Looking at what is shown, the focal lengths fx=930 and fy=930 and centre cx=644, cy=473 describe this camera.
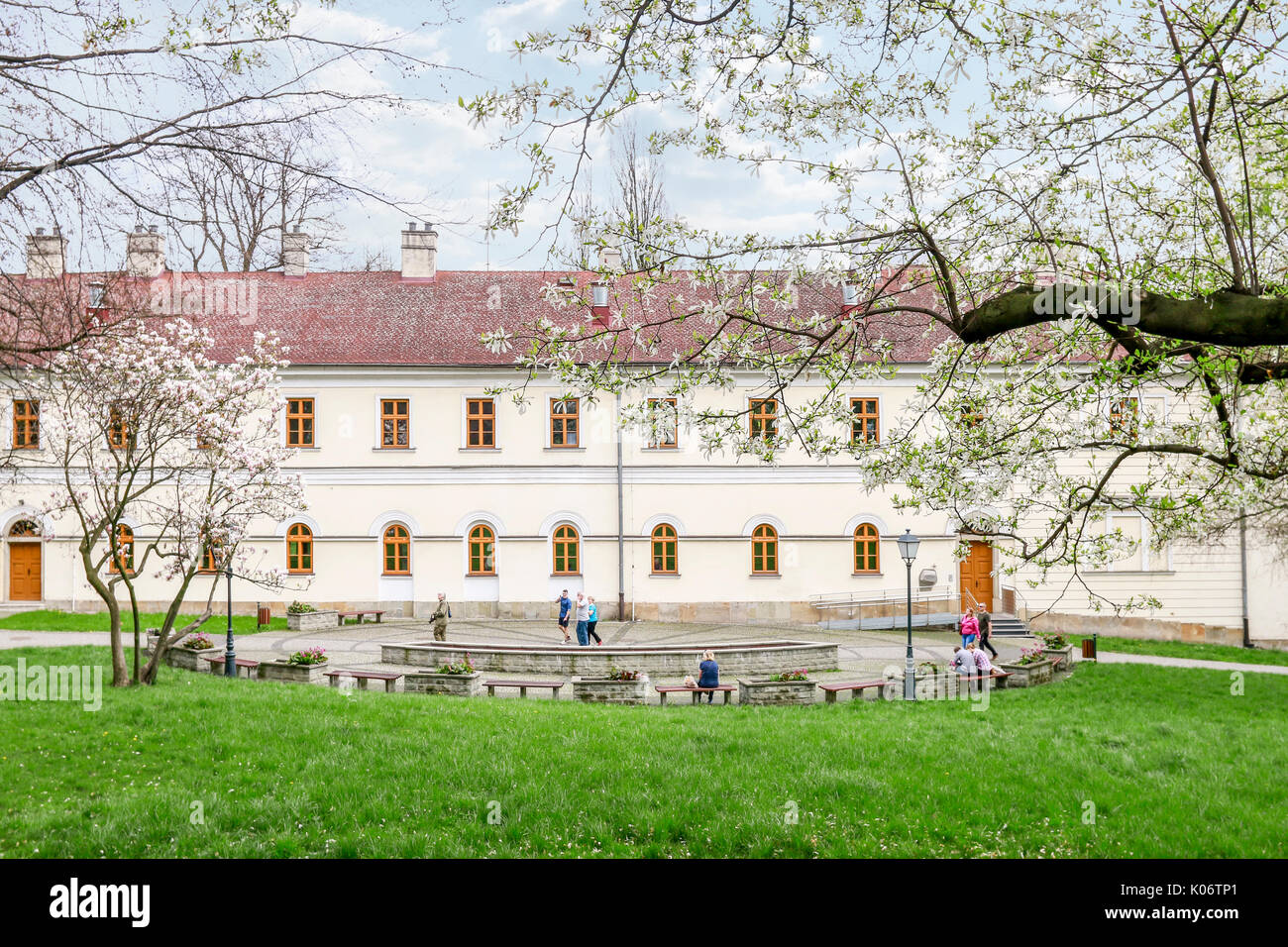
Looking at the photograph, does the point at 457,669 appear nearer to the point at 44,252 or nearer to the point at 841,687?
the point at 841,687

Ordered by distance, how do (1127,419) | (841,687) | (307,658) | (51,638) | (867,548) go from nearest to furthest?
(1127,419)
(841,687)
(307,658)
(51,638)
(867,548)

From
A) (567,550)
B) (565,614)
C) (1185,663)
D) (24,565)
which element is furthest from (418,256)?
(1185,663)

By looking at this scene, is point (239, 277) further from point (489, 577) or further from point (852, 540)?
point (852, 540)

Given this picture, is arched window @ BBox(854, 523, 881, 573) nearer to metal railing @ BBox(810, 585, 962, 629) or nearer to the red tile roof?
metal railing @ BBox(810, 585, 962, 629)

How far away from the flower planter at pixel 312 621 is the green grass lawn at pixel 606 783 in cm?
1286

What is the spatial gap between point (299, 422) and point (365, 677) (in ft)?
48.1

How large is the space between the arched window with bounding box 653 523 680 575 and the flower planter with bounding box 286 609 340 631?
9.75 meters

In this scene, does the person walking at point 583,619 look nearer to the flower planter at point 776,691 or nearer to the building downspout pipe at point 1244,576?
the flower planter at point 776,691

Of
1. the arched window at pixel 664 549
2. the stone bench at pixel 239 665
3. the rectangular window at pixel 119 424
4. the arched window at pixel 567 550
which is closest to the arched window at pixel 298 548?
the arched window at pixel 567 550

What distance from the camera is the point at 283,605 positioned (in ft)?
95.3

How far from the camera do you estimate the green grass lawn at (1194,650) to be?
25.4m

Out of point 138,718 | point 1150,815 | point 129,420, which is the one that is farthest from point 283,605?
point 1150,815

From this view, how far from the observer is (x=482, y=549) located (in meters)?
29.2

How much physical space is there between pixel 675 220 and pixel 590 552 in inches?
891
